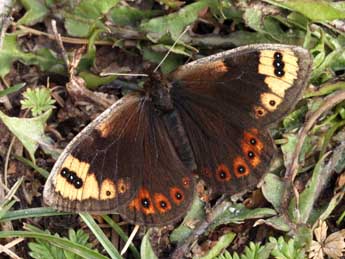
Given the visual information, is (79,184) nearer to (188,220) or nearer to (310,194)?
(188,220)

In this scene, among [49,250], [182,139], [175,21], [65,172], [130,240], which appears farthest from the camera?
[175,21]

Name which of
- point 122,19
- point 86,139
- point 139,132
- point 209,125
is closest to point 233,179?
point 209,125

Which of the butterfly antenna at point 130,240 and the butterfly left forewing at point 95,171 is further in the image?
the butterfly antenna at point 130,240

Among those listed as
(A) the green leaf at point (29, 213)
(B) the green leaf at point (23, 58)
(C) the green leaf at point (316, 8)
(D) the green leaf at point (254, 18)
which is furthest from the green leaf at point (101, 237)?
(C) the green leaf at point (316, 8)

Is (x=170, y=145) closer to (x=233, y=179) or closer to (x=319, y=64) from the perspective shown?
(x=233, y=179)

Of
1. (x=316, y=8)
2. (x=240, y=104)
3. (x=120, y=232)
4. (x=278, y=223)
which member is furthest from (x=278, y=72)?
→ (x=120, y=232)

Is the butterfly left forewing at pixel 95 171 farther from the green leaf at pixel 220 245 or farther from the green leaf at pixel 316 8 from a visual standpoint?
the green leaf at pixel 316 8
